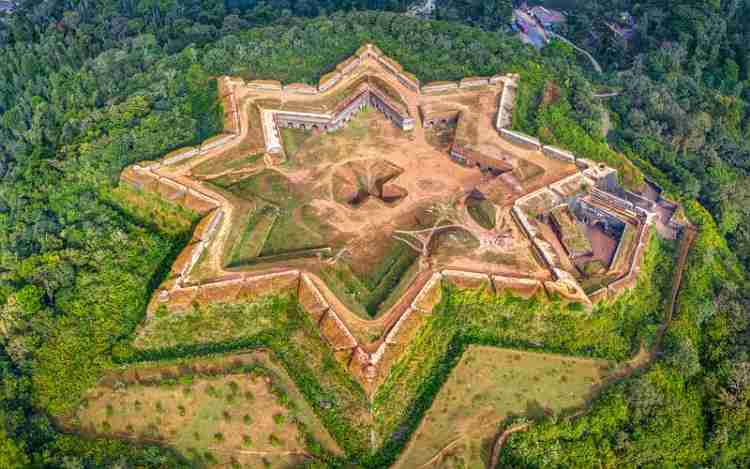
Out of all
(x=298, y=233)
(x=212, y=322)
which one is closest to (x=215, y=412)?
(x=212, y=322)

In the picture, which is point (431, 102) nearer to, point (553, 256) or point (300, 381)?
point (553, 256)

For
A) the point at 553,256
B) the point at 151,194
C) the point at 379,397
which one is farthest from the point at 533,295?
the point at 151,194

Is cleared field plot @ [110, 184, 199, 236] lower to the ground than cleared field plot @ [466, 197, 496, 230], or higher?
higher

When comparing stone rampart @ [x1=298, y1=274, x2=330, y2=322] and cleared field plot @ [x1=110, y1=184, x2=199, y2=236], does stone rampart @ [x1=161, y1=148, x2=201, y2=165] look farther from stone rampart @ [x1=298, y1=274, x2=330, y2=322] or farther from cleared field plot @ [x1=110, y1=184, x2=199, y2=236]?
stone rampart @ [x1=298, y1=274, x2=330, y2=322]

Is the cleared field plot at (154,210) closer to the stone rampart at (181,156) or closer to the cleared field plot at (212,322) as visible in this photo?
the stone rampart at (181,156)

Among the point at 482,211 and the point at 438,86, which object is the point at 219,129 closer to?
the point at 438,86

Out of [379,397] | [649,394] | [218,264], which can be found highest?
[218,264]

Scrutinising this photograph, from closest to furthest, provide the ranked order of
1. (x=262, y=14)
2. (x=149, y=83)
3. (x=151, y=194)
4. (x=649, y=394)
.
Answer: (x=649, y=394) → (x=151, y=194) → (x=149, y=83) → (x=262, y=14)

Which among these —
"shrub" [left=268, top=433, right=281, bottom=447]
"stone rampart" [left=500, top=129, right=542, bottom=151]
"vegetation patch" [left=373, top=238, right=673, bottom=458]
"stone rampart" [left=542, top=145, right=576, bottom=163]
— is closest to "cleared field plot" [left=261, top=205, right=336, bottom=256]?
"vegetation patch" [left=373, top=238, right=673, bottom=458]
